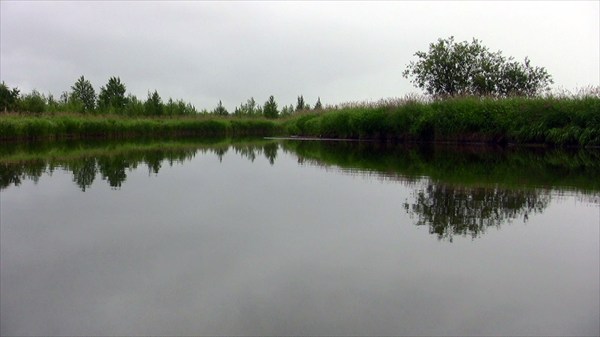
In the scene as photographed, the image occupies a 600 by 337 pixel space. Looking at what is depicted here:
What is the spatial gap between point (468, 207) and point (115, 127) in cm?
2922

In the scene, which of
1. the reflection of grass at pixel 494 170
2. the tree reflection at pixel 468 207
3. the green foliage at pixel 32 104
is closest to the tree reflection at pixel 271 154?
the reflection of grass at pixel 494 170

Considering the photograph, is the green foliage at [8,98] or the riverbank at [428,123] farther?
the green foliage at [8,98]

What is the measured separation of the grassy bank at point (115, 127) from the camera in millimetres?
24819

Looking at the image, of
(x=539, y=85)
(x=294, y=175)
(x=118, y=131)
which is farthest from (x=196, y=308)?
(x=539, y=85)

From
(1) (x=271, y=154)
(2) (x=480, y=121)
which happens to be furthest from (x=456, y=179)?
(2) (x=480, y=121)

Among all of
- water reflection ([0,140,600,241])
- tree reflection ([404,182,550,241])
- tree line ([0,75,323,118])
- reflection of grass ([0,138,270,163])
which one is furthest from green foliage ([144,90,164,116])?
tree reflection ([404,182,550,241])

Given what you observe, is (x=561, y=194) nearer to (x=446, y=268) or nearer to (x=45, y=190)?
(x=446, y=268)

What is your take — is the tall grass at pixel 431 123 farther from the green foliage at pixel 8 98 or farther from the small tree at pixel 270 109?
the small tree at pixel 270 109

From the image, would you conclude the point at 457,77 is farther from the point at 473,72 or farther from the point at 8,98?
the point at 8,98

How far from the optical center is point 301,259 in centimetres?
423

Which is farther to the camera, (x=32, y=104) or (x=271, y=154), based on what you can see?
(x=32, y=104)

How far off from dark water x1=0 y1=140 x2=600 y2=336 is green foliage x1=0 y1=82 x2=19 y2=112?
29335 mm

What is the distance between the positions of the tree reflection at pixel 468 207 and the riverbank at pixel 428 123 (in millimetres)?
12260

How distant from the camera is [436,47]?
3528cm
